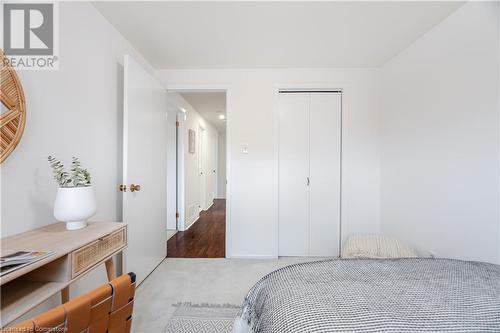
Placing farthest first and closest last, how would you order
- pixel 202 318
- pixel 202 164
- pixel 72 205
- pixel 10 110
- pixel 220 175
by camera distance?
pixel 220 175, pixel 202 164, pixel 202 318, pixel 72 205, pixel 10 110

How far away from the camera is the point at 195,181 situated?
468cm

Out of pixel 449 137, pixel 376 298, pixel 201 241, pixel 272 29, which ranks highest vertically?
pixel 272 29

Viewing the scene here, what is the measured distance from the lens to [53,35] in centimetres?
A: 141

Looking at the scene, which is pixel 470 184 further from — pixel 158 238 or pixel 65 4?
→ pixel 65 4

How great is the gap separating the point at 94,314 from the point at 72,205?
0.75 m

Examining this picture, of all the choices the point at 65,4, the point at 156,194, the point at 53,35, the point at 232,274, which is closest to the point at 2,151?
the point at 53,35

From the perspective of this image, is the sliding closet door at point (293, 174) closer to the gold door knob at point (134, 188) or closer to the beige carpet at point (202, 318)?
the beige carpet at point (202, 318)

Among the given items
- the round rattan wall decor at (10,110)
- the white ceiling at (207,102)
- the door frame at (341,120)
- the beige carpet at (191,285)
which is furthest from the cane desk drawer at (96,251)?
the white ceiling at (207,102)

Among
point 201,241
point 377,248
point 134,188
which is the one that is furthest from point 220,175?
point 377,248

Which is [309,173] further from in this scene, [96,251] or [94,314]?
[94,314]

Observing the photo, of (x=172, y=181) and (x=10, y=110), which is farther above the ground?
(x=10, y=110)

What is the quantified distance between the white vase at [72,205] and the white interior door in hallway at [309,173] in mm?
2042

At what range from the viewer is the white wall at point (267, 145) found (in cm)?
274

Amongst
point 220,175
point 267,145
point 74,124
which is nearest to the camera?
point 74,124
